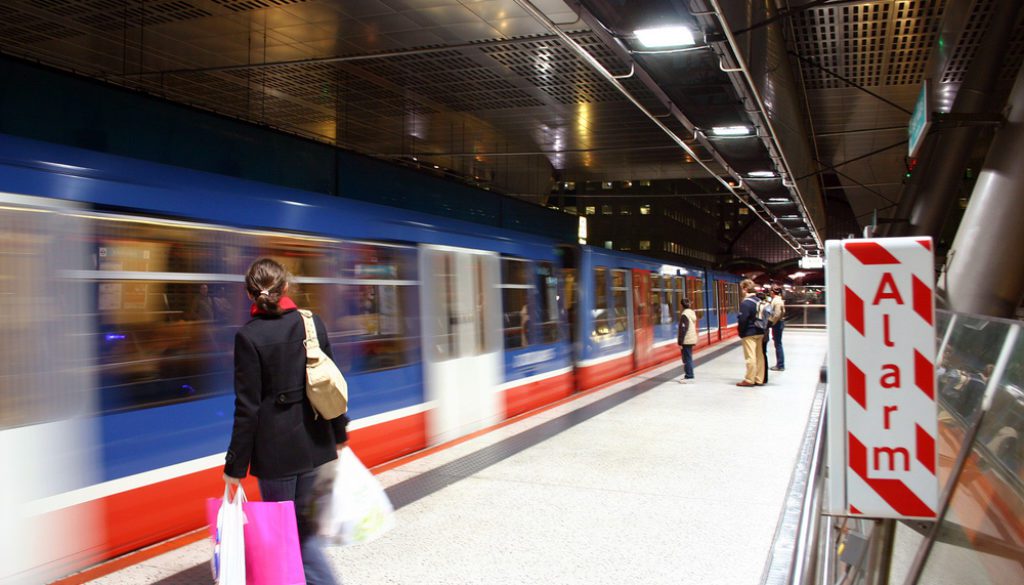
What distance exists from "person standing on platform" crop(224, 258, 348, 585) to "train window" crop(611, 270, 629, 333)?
1046cm

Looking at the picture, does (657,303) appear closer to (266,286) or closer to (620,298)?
(620,298)

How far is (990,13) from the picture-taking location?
8727 millimetres

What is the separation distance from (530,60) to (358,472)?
7.99 meters

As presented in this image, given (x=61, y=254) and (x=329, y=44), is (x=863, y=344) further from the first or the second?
(x=329, y=44)

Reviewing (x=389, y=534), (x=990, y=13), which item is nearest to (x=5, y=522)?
(x=389, y=534)

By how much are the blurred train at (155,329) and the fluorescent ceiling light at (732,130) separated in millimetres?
3808

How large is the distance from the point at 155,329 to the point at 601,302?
9.00 m

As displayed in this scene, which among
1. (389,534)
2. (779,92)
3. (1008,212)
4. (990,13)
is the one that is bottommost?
(389,534)

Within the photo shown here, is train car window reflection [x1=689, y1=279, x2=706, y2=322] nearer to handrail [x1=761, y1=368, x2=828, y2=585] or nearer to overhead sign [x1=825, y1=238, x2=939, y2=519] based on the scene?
handrail [x1=761, y1=368, x2=828, y2=585]

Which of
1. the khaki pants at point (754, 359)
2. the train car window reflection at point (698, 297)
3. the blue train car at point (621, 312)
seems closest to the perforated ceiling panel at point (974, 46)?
the khaki pants at point (754, 359)

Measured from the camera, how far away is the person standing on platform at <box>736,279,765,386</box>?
12.2 m

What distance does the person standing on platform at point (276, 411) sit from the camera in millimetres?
3111

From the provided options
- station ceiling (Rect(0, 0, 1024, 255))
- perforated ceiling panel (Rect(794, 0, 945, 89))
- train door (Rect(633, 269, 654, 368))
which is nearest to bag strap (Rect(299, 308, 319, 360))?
station ceiling (Rect(0, 0, 1024, 255))

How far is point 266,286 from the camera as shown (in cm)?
318
